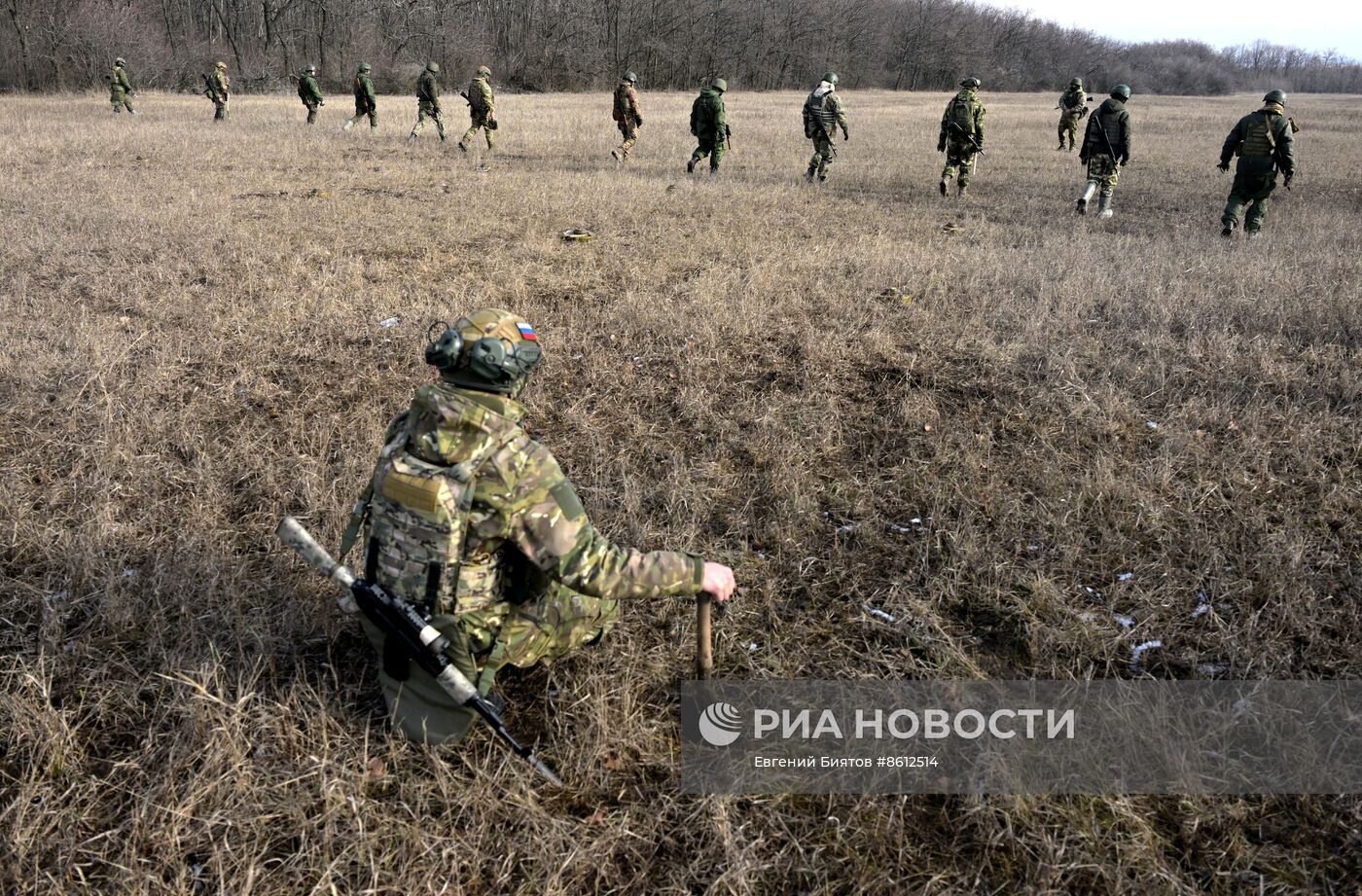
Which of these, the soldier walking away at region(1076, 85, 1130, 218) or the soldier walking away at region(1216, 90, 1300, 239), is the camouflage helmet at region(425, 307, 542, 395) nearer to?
the soldier walking away at region(1216, 90, 1300, 239)

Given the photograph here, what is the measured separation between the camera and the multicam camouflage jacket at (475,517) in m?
2.13

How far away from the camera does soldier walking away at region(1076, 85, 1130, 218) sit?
10.1 metres

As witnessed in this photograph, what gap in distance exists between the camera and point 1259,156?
870cm

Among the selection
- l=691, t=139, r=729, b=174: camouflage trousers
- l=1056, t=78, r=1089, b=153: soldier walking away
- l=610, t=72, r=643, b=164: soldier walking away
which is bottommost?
l=691, t=139, r=729, b=174: camouflage trousers

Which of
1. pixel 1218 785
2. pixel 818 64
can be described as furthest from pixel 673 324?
pixel 818 64

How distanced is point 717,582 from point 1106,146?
408 inches

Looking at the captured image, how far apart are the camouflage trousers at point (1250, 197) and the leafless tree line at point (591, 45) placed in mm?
37367

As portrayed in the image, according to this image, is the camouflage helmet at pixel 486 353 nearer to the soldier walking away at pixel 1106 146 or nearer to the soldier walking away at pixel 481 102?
the soldier walking away at pixel 1106 146

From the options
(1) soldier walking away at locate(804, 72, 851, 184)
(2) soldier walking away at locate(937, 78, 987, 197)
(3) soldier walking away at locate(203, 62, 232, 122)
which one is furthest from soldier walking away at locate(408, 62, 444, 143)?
(2) soldier walking away at locate(937, 78, 987, 197)

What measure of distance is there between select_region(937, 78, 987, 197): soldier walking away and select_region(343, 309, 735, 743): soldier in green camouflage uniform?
10.9 metres

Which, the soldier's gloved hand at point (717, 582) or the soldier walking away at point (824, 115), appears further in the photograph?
the soldier walking away at point (824, 115)

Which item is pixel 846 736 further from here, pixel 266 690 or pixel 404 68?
pixel 404 68

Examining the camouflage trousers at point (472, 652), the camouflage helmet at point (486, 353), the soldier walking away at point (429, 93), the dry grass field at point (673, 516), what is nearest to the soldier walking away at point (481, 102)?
the soldier walking away at point (429, 93)

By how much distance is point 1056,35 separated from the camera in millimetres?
81750
